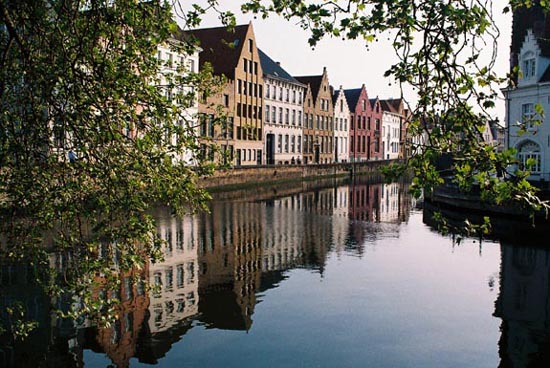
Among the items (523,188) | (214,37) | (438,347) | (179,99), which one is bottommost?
(438,347)

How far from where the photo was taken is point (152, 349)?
9.77m

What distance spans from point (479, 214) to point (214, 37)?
34.0 meters

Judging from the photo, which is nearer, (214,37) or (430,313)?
(430,313)

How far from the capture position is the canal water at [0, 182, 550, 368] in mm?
9664

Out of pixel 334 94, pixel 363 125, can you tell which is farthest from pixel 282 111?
pixel 363 125

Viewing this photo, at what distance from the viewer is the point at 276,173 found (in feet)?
174

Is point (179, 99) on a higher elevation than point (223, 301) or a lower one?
higher

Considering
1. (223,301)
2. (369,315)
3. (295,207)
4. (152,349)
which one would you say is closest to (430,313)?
(369,315)

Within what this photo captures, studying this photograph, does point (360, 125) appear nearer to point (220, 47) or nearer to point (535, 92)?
point (220, 47)

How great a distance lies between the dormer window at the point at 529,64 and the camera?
116ft

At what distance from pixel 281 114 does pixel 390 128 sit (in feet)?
131

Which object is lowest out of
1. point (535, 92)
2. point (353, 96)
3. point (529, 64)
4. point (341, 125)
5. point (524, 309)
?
point (524, 309)

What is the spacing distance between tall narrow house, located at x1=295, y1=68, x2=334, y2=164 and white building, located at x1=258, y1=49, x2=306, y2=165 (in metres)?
2.16

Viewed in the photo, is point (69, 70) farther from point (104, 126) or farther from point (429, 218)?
point (429, 218)
